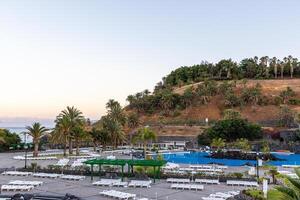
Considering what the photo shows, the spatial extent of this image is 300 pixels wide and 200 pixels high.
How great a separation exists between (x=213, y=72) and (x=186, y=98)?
30973mm

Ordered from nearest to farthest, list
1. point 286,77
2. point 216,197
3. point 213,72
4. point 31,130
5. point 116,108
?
point 216,197 → point 31,130 → point 116,108 → point 286,77 → point 213,72

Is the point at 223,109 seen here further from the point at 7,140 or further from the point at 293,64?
the point at 7,140

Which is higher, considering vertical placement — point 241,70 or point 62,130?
point 241,70

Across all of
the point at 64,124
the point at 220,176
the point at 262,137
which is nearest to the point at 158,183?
the point at 220,176

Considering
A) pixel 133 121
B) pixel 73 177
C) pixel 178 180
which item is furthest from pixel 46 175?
pixel 133 121

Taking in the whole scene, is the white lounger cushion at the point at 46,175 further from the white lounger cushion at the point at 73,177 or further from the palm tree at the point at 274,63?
the palm tree at the point at 274,63

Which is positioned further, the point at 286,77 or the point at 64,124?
the point at 286,77

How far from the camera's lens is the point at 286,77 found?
461 ft

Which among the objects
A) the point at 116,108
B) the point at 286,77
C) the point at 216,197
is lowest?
the point at 216,197

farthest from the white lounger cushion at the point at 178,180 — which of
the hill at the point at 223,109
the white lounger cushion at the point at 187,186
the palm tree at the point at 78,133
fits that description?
the hill at the point at 223,109

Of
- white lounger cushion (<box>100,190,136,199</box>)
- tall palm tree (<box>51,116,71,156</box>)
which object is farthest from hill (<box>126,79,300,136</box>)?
white lounger cushion (<box>100,190,136,199</box>)

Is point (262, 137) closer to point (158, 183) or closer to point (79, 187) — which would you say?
point (158, 183)

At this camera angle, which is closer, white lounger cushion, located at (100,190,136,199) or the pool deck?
white lounger cushion, located at (100,190,136,199)

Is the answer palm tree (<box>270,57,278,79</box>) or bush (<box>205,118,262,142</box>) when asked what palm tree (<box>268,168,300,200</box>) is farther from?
palm tree (<box>270,57,278,79</box>)
